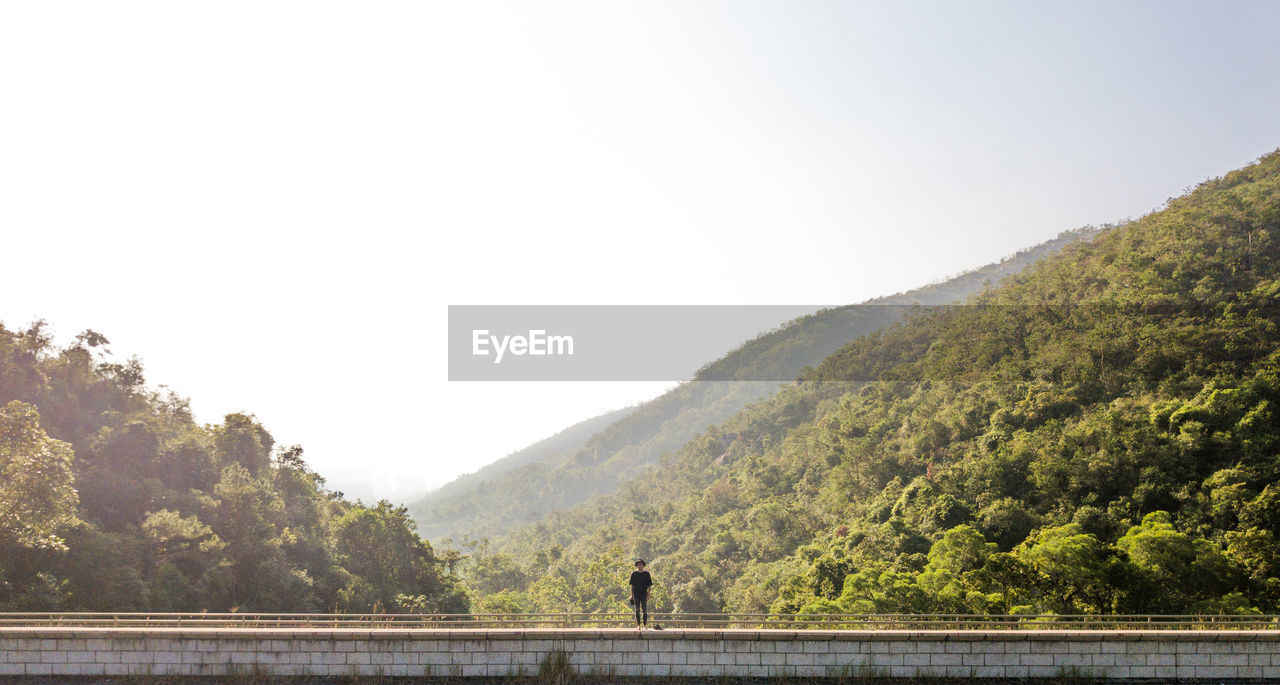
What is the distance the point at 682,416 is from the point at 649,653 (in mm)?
176250

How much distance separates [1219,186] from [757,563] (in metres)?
54.1

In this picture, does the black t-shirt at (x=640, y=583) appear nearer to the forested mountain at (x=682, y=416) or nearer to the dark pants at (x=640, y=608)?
the dark pants at (x=640, y=608)

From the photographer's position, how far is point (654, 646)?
37.6 ft

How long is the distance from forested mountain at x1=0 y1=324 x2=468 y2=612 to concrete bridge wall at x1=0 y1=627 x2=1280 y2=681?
12.6 m

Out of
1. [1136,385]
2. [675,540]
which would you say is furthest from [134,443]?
[675,540]

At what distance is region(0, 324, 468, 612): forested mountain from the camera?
20891 mm

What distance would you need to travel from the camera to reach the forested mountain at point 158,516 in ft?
68.5

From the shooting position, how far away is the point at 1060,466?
32.4 m

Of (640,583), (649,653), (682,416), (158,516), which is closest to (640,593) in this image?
(640,583)

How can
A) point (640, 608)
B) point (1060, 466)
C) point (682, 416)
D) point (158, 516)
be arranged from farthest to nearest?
point (682, 416) < point (1060, 466) < point (158, 516) < point (640, 608)

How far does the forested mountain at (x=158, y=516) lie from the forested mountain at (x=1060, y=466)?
18.2 metres

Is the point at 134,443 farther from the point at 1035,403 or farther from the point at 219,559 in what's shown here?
the point at 1035,403

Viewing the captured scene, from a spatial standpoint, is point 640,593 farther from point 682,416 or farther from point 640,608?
point 682,416

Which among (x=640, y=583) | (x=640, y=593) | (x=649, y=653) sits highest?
(x=640, y=583)
